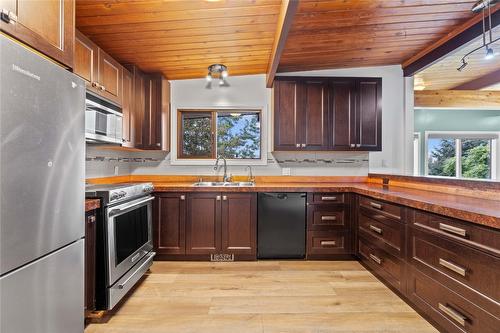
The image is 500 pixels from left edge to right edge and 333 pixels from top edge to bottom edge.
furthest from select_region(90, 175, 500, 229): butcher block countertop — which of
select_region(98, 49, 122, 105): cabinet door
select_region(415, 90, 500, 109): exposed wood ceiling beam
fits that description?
select_region(415, 90, 500, 109): exposed wood ceiling beam

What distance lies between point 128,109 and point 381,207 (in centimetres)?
279

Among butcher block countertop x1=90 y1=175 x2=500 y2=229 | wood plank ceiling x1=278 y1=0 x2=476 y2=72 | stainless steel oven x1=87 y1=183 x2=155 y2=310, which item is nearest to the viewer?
butcher block countertop x1=90 y1=175 x2=500 y2=229

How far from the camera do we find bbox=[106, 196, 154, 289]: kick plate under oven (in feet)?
6.68

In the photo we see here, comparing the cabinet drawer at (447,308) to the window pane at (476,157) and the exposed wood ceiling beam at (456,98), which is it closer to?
the exposed wood ceiling beam at (456,98)

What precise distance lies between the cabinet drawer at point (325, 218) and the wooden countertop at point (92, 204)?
2108 millimetres

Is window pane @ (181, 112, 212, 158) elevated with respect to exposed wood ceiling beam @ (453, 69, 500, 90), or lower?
lower

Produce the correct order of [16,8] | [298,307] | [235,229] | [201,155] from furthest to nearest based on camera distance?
1. [201,155]
2. [235,229]
3. [298,307]
4. [16,8]

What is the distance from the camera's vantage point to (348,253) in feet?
10.3

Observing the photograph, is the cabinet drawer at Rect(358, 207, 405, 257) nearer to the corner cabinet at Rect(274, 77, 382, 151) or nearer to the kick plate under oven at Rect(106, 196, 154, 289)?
the corner cabinet at Rect(274, 77, 382, 151)

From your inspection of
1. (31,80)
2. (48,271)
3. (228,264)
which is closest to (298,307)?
(228,264)

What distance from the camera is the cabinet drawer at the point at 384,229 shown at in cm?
225

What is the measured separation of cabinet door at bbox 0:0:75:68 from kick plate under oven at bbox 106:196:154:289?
109cm

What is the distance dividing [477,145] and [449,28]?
478 cm

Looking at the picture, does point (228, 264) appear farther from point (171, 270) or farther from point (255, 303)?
point (255, 303)
